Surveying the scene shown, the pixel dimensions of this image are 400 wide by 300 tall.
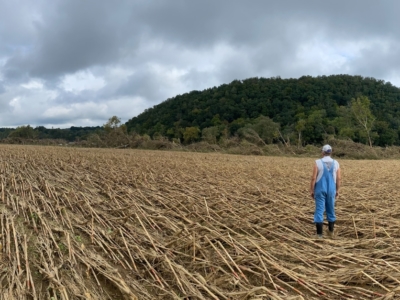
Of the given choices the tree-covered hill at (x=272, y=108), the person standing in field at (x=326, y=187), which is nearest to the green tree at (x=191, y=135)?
the tree-covered hill at (x=272, y=108)

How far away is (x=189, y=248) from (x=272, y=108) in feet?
225

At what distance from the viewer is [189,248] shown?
4867 millimetres

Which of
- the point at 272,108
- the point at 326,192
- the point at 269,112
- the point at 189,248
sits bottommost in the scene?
the point at 189,248

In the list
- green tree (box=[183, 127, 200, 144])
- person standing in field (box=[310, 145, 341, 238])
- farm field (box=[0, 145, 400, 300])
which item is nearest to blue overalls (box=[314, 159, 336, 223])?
person standing in field (box=[310, 145, 341, 238])

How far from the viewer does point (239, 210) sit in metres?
6.94

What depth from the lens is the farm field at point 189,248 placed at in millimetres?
3732

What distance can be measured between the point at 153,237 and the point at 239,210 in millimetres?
2106

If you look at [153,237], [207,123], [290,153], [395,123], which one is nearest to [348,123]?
[395,123]

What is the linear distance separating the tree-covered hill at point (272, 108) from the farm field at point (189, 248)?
4235cm

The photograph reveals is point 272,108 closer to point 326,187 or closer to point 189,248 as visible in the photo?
point 326,187

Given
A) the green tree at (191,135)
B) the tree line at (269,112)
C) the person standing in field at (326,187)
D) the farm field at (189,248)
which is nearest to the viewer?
the farm field at (189,248)

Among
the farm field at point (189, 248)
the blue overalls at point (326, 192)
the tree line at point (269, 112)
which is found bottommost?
the farm field at point (189, 248)

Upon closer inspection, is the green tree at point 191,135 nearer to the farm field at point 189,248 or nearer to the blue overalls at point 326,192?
the farm field at point 189,248

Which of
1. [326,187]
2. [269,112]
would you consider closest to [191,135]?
[269,112]
